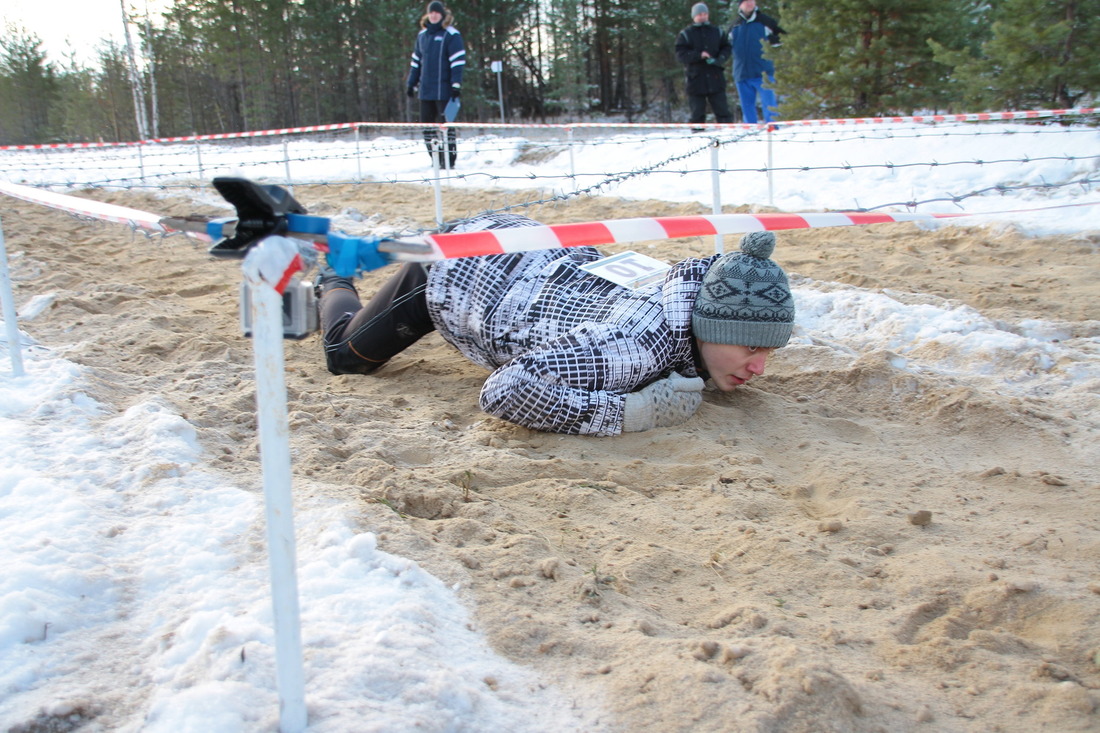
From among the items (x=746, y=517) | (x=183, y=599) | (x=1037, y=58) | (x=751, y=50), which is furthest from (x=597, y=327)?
(x=751, y=50)

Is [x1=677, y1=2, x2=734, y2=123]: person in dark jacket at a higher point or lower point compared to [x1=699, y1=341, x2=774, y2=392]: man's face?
higher

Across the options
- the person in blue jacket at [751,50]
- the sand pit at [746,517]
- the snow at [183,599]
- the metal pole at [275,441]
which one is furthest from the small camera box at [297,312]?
the person in blue jacket at [751,50]

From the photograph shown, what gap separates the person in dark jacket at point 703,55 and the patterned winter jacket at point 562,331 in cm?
846

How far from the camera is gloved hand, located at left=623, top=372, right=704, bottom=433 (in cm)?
318

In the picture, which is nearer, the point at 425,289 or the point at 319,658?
the point at 319,658

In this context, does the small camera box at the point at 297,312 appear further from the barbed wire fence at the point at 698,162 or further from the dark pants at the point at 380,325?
the barbed wire fence at the point at 698,162

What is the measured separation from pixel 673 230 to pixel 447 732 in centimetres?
139

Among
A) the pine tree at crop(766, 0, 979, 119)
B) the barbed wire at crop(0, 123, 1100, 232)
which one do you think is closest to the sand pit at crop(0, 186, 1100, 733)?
the barbed wire at crop(0, 123, 1100, 232)

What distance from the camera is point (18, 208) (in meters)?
9.52

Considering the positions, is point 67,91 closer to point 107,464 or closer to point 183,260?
point 183,260

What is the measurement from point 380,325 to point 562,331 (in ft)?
3.10

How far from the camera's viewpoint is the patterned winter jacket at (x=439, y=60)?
11.1 m

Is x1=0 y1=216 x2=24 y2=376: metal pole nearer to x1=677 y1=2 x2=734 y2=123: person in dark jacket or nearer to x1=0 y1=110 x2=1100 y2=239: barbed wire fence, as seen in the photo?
x1=0 y1=110 x2=1100 y2=239: barbed wire fence

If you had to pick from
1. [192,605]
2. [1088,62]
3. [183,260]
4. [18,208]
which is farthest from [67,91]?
[192,605]
